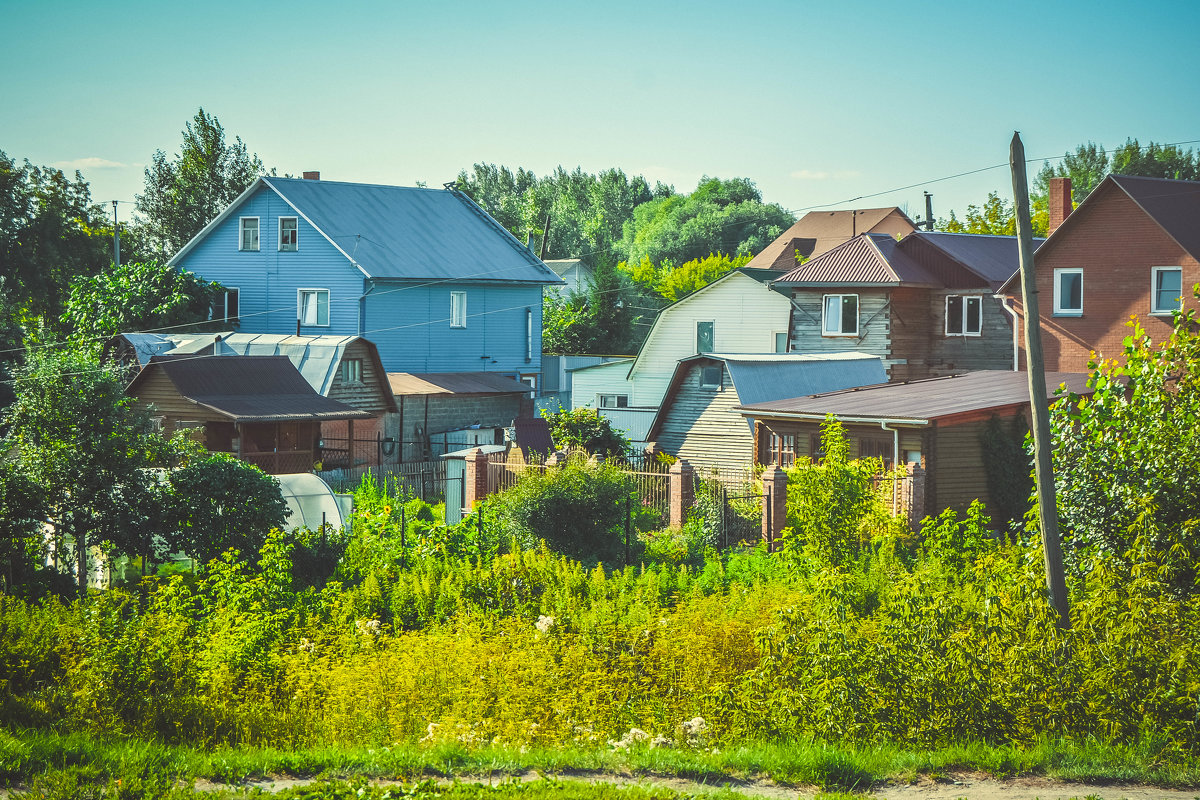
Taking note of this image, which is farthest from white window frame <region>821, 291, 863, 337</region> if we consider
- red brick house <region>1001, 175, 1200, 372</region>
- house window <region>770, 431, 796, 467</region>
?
house window <region>770, 431, 796, 467</region>

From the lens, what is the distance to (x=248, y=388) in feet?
95.1

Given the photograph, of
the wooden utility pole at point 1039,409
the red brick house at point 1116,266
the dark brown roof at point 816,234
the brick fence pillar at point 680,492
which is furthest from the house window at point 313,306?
the dark brown roof at point 816,234

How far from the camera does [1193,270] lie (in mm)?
28453

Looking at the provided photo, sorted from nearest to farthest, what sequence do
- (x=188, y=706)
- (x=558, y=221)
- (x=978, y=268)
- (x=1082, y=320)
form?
1. (x=188, y=706)
2. (x=1082, y=320)
3. (x=978, y=268)
4. (x=558, y=221)

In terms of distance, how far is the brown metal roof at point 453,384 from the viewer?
35.6 metres

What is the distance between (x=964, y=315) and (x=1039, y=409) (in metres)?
30.5

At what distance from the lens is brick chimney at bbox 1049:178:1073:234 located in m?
34.5

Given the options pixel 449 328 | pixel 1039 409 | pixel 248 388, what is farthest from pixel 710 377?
pixel 1039 409

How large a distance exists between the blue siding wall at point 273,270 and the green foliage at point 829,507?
1008 inches

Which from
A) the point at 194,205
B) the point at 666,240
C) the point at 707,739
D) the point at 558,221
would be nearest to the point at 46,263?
the point at 194,205

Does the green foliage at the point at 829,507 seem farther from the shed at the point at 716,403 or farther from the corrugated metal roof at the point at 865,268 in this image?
the corrugated metal roof at the point at 865,268

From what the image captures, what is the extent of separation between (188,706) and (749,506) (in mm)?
12542

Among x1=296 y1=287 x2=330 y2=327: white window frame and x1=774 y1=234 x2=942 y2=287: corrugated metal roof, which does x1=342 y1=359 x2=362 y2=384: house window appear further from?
x1=774 y1=234 x2=942 y2=287: corrugated metal roof

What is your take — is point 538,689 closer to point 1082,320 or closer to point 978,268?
point 1082,320
